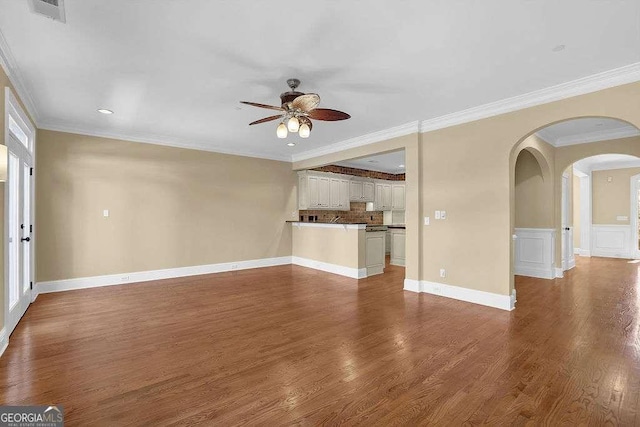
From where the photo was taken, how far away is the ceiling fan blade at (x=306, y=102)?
2.93 m

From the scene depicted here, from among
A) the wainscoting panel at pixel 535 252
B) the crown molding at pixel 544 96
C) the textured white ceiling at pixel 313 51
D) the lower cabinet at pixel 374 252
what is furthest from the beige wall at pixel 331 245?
the wainscoting panel at pixel 535 252

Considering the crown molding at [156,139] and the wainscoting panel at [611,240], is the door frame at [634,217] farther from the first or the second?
the crown molding at [156,139]

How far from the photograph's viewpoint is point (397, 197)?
391 inches

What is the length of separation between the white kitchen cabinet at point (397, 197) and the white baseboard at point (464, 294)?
5.13 metres

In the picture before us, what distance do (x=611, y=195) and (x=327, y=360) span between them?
10.2m

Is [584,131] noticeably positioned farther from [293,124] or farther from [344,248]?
[293,124]

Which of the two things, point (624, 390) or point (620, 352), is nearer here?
point (624, 390)

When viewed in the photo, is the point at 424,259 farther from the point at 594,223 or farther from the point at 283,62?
the point at 594,223

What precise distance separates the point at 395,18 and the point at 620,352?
3460mm

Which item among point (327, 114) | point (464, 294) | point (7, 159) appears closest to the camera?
point (7, 159)

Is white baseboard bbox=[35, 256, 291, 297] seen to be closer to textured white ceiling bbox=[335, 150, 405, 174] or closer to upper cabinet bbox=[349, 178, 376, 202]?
upper cabinet bbox=[349, 178, 376, 202]

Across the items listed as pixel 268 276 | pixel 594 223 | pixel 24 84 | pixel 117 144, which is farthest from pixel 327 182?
pixel 594 223

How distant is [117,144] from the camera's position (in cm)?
552

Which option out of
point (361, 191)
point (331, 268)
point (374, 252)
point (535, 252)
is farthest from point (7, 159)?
point (535, 252)
